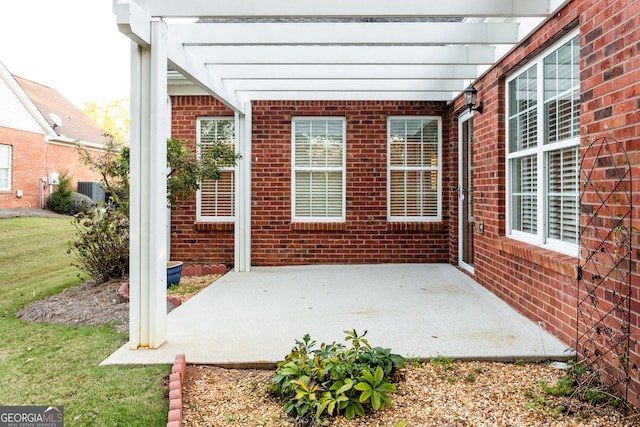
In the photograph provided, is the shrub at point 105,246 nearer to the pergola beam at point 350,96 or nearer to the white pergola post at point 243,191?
the white pergola post at point 243,191

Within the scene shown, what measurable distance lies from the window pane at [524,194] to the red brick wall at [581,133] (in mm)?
169

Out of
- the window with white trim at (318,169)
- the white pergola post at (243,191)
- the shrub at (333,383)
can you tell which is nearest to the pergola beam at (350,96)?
the white pergola post at (243,191)

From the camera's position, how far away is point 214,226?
8148 mm

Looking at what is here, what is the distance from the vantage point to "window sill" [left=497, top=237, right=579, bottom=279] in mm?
3619

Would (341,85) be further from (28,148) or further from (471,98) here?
(28,148)

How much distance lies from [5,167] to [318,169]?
14.1 m

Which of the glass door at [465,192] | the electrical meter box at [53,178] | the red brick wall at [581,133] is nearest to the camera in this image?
the red brick wall at [581,133]

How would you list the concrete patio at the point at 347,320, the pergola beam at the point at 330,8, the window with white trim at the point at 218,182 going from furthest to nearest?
the window with white trim at the point at 218,182 → the pergola beam at the point at 330,8 → the concrete patio at the point at 347,320

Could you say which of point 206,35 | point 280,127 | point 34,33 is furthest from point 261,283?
point 34,33

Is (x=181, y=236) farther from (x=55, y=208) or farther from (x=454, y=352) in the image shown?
(x=55, y=208)

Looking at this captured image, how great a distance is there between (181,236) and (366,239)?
3.34 meters

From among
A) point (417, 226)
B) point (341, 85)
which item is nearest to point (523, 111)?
point (341, 85)

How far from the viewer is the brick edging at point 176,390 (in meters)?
2.56

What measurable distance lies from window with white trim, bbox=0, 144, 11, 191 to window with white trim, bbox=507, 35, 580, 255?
57.4ft
